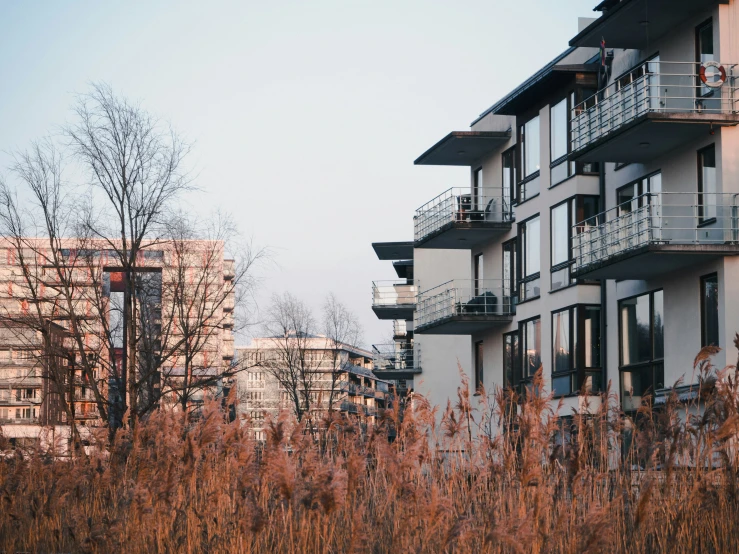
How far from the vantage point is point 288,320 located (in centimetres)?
7494

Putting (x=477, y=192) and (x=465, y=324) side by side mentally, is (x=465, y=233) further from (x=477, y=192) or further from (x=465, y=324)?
(x=465, y=324)

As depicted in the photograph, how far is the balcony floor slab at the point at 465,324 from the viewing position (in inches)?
1341

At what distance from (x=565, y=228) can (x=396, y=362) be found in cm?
2435

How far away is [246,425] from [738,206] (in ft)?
52.4

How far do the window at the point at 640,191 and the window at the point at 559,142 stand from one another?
2636mm

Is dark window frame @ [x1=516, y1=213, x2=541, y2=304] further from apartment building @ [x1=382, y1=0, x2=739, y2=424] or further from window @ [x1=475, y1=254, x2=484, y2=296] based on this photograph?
window @ [x1=475, y1=254, x2=484, y2=296]

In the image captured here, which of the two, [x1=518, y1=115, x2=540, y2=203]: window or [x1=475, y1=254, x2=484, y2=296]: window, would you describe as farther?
[x1=475, y1=254, x2=484, y2=296]: window

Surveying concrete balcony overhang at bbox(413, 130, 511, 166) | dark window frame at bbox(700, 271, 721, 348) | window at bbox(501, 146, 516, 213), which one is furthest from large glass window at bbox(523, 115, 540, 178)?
dark window frame at bbox(700, 271, 721, 348)

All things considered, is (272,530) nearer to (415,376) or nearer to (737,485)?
(737,485)

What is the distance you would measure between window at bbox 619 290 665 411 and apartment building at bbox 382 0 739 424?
0.05 meters

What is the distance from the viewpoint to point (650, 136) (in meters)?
23.1

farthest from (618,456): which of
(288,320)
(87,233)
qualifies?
(288,320)

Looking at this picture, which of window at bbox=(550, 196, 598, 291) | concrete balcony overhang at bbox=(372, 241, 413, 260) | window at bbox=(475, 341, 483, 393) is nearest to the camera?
window at bbox=(550, 196, 598, 291)

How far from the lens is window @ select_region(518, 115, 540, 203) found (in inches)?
1266
